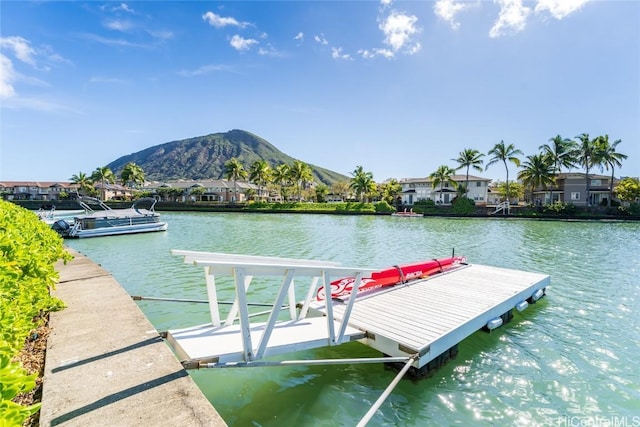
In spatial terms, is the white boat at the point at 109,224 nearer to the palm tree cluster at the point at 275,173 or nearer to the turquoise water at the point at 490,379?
the turquoise water at the point at 490,379

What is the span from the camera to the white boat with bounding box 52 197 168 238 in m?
26.3

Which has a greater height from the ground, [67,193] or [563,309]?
[67,193]

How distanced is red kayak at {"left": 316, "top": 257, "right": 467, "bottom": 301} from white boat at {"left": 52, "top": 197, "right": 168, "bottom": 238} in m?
26.4

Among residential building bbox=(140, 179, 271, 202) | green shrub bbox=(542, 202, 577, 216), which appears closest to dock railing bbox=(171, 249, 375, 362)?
green shrub bbox=(542, 202, 577, 216)

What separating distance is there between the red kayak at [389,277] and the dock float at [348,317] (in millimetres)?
201

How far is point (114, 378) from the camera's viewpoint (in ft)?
11.9

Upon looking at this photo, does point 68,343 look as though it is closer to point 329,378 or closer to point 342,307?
point 329,378

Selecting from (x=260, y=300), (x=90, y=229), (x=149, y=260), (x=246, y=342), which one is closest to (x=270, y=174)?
(x=90, y=229)

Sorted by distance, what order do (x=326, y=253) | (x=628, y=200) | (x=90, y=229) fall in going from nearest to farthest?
(x=326, y=253)
(x=90, y=229)
(x=628, y=200)

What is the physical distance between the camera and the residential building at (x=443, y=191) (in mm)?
67125

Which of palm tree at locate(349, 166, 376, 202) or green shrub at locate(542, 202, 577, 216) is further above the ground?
palm tree at locate(349, 166, 376, 202)

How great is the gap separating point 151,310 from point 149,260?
27.9 ft

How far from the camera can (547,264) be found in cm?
1558

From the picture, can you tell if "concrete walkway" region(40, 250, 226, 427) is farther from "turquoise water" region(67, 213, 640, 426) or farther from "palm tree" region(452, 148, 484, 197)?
"palm tree" region(452, 148, 484, 197)
